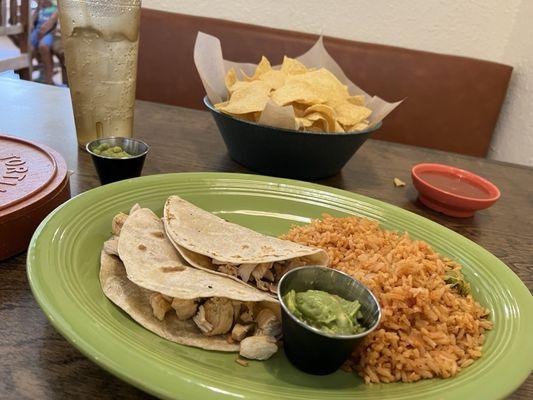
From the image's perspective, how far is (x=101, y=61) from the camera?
1.49 metres

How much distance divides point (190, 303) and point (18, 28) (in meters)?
5.16

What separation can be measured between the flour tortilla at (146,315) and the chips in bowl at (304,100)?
2.53 ft

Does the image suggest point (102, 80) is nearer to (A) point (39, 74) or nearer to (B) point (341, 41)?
(B) point (341, 41)

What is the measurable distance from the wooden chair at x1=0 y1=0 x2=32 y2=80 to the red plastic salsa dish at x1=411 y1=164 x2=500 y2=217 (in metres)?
4.48

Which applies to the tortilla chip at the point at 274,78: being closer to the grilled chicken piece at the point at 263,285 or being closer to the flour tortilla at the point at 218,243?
the flour tortilla at the point at 218,243

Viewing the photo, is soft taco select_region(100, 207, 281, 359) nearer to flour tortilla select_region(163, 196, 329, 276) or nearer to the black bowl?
flour tortilla select_region(163, 196, 329, 276)

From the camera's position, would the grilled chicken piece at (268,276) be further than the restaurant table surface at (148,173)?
Yes

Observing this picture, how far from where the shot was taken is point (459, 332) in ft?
3.30

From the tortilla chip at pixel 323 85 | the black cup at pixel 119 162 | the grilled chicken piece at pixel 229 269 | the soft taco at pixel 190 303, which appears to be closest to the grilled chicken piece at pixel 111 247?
the soft taco at pixel 190 303

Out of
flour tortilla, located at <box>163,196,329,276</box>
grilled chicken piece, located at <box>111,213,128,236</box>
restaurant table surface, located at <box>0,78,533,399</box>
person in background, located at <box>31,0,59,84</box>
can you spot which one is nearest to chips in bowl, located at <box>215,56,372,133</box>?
restaurant table surface, located at <box>0,78,533,399</box>

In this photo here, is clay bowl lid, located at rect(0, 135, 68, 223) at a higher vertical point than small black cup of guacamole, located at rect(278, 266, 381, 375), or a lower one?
higher

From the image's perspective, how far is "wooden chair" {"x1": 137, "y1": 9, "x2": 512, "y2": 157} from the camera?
3.04 m

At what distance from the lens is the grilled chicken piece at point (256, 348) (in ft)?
2.93

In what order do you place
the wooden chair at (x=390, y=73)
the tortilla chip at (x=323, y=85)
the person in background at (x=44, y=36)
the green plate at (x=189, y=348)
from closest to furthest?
the green plate at (x=189, y=348) < the tortilla chip at (x=323, y=85) < the wooden chair at (x=390, y=73) < the person in background at (x=44, y=36)
